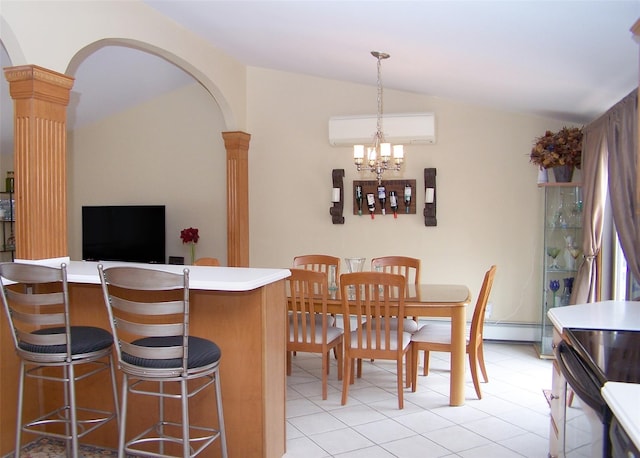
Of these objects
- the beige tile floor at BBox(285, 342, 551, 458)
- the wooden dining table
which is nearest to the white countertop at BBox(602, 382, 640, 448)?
the beige tile floor at BBox(285, 342, 551, 458)

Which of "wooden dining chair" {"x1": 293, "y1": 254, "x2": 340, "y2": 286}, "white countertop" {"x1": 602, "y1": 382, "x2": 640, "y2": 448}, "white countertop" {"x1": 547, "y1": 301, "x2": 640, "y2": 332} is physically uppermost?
"wooden dining chair" {"x1": 293, "y1": 254, "x2": 340, "y2": 286}

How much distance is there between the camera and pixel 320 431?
3182 mm

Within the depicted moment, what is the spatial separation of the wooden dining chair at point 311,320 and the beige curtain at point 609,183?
1.88 m

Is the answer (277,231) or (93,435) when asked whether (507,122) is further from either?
(93,435)

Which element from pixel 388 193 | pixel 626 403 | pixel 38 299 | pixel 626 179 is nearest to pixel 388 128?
pixel 388 193

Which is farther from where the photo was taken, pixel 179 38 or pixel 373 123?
pixel 373 123

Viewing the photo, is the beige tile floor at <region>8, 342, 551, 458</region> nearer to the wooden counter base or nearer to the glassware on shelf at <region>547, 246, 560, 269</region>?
the wooden counter base

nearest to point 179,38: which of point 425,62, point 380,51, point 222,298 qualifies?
point 380,51

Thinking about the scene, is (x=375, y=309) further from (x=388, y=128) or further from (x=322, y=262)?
(x=388, y=128)

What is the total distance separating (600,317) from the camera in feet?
8.18

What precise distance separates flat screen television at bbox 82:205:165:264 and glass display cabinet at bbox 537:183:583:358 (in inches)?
156

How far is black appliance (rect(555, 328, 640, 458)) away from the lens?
157 cm

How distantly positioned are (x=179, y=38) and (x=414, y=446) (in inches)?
141

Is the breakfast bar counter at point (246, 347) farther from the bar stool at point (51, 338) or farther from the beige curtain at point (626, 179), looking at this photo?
the beige curtain at point (626, 179)
